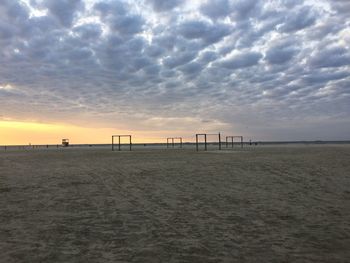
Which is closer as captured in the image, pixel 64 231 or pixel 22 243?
pixel 22 243

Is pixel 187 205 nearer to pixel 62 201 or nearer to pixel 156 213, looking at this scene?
pixel 156 213

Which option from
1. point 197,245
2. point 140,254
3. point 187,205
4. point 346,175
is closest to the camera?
point 140,254

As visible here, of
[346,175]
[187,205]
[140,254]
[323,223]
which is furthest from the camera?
[346,175]

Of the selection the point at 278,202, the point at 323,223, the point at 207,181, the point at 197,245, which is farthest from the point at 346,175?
the point at 197,245

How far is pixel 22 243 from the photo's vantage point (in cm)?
581

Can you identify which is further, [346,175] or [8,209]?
[346,175]

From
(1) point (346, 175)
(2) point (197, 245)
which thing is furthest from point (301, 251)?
(1) point (346, 175)

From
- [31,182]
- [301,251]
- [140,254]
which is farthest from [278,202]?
[31,182]

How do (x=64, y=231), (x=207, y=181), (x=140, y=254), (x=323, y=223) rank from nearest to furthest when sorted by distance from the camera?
(x=140, y=254), (x=64, y=231), (x=323, y=223), (x=207, y=181)

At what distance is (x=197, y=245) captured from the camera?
5.66 m

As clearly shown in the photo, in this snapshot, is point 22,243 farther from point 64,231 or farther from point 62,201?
point 62,201

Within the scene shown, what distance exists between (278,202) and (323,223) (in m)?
2.23

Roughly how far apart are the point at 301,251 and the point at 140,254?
92.4 inches

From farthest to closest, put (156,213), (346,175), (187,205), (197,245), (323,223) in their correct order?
(346,175) → (187,205) → (156,213) → (323,223) → (197,245)
